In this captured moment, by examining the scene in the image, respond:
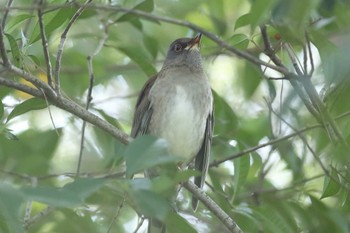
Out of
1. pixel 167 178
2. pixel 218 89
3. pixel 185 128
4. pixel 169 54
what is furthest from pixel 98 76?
pixel 167 178

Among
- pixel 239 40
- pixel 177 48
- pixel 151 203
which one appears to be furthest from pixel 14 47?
pixel 177 48

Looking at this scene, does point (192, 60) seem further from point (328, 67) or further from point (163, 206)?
point (163, 206)

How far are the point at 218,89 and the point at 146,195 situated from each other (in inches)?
223

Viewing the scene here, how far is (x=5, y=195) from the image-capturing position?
2771 millimetres

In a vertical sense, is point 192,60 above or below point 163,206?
above

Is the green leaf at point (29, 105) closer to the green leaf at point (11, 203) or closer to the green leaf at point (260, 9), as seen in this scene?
the green leaf at point (260, 9)

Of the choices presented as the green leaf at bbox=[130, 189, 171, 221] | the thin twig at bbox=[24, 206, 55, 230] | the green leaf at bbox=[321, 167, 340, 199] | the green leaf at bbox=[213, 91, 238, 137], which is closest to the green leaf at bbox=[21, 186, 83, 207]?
the green leaf at bbox=[130, 189, 171, 221]

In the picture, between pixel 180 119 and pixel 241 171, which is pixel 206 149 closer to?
pixel 180 119

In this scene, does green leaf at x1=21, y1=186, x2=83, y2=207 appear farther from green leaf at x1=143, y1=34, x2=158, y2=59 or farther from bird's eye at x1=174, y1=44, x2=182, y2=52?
bird's eye at x1=174, y1=44, x2=182, y2=52

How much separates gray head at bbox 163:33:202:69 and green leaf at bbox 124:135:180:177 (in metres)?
3.64

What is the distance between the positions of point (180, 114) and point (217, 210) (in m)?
1.45

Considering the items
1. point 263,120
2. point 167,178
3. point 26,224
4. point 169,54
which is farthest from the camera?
point 169,54

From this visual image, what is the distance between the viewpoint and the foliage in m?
3.07

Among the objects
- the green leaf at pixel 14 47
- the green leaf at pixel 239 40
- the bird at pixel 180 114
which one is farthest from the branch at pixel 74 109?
the bird at pixel 180 114
